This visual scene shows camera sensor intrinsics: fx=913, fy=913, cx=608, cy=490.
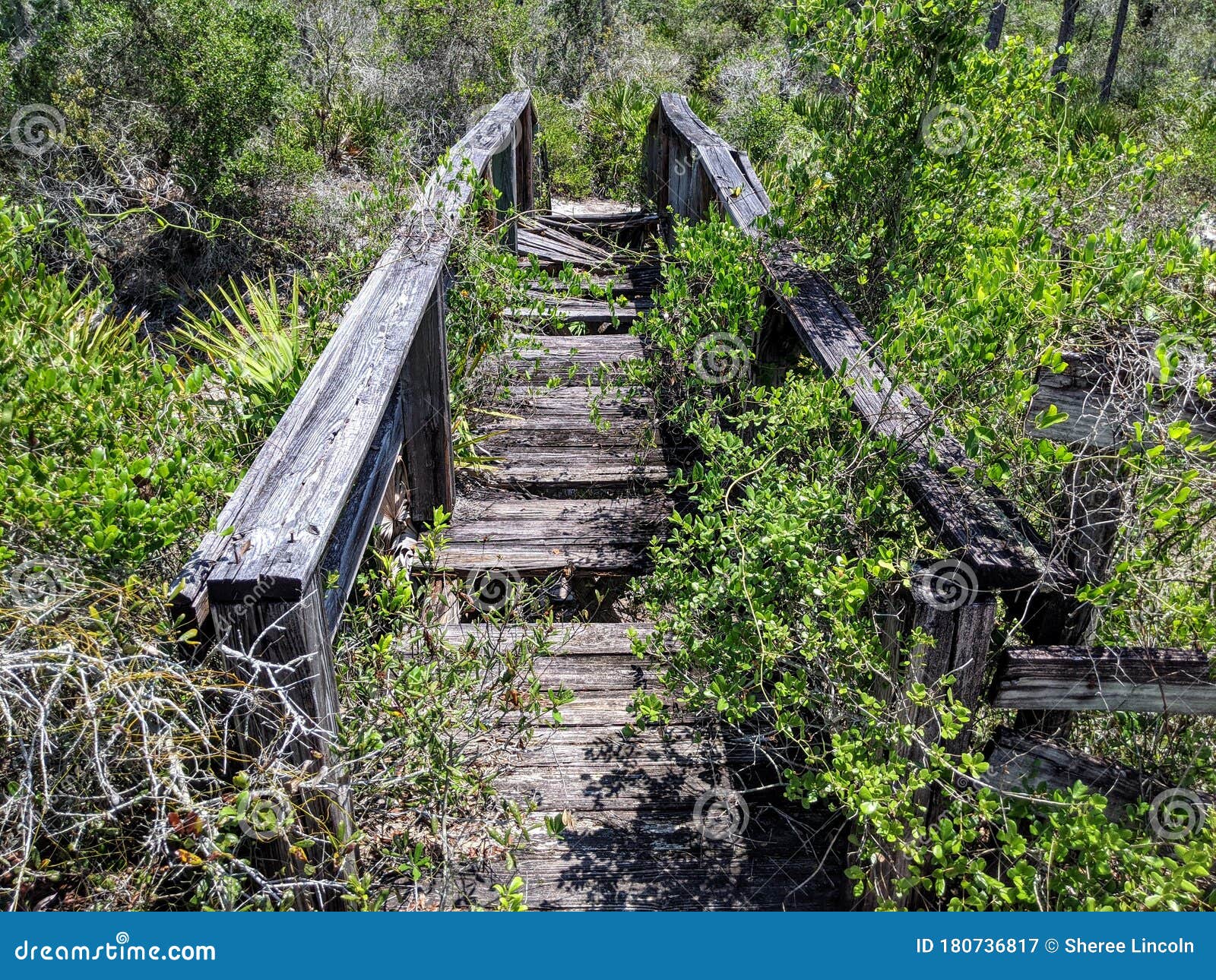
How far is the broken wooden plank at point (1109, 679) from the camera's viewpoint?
2.02 m

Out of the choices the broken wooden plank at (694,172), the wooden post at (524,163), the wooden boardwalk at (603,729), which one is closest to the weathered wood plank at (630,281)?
the broken wooden plank at (694,172)

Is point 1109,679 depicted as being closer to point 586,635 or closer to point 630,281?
point 586,635

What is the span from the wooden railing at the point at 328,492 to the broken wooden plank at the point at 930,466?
1.35 metres

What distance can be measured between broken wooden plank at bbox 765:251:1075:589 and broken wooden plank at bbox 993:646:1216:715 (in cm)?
18

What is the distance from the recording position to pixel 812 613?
2.31 m

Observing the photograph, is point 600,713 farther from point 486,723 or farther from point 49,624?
point 49,624

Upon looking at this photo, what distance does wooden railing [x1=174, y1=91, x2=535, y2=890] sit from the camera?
178cm

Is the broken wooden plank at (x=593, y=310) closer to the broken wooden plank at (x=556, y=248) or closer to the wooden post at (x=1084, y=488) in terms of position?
the broken wooden plank at (x=556, y=248)

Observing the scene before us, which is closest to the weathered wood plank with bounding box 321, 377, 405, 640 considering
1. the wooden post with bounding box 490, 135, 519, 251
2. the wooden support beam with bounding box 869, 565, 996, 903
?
the wooden support beam with bounding box 869, 565, 996, 903

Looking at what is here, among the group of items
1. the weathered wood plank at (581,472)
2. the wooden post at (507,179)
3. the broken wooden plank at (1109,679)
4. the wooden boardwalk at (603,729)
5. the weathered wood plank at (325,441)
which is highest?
the wooden post at (507,179)

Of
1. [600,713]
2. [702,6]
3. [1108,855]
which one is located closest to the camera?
[1108,855]

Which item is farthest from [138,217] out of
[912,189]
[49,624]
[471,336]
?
[49,624]

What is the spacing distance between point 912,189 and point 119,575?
10.4 feet

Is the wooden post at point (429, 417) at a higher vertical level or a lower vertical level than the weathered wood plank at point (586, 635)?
higher
